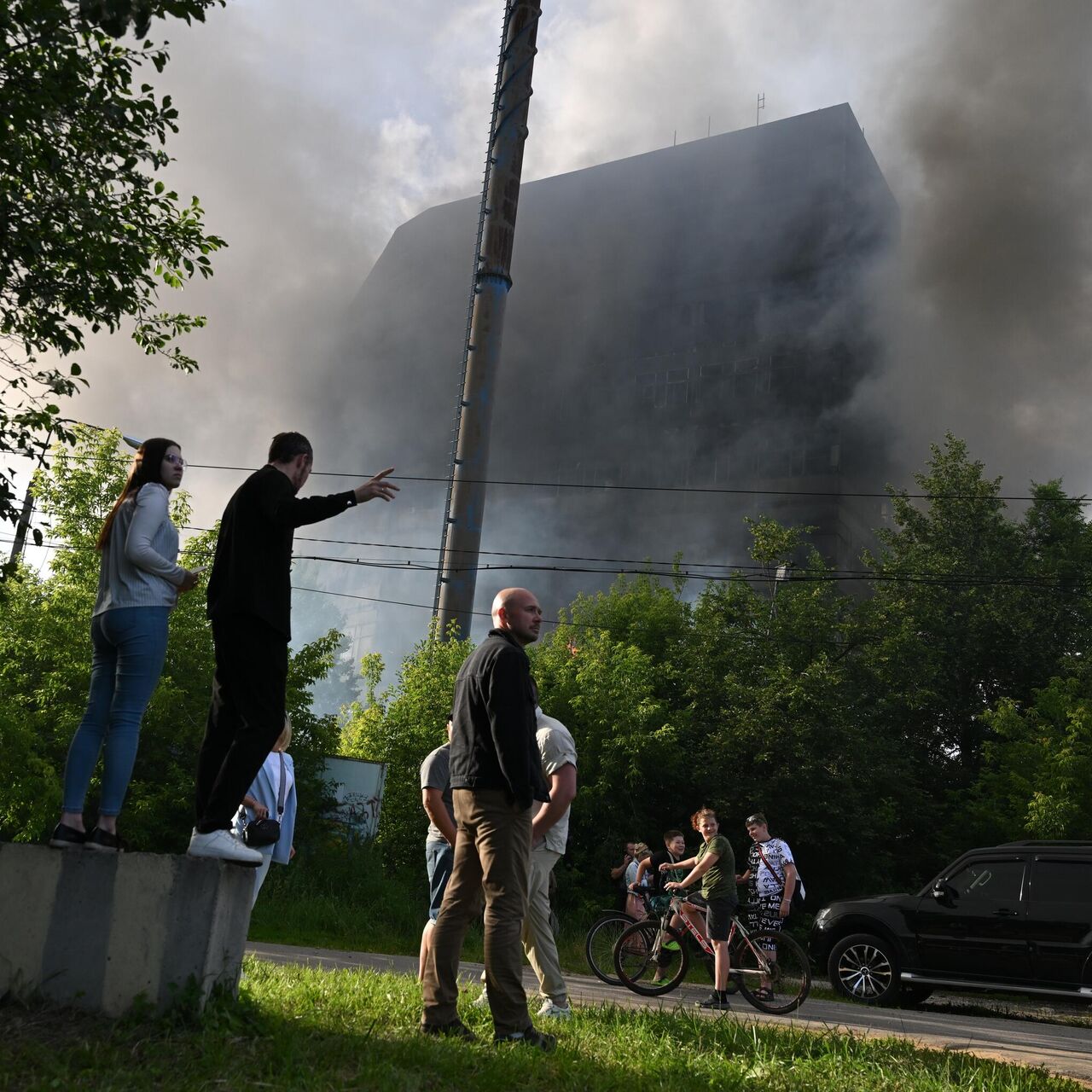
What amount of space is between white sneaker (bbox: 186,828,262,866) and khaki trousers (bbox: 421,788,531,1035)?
925 mm

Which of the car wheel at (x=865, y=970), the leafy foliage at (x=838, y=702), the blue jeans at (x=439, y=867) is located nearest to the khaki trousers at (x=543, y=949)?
the blue jeans at (x=439, y=867)

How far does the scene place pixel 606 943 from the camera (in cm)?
1074

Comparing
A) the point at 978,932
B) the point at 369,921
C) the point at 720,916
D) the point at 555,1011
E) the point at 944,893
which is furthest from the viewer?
the point at 369,921

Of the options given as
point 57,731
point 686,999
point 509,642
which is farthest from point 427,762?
point 57,731

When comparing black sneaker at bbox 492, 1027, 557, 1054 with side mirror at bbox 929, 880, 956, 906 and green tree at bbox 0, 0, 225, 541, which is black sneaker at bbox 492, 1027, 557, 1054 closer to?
green tree at bbox 0, 0, 225, 541

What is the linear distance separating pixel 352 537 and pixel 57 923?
247 ft

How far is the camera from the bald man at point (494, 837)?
4773 millimetres

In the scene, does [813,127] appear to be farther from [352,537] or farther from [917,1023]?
Answer: [917,1023]

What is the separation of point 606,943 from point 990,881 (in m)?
4.59

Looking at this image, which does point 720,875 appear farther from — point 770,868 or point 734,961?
point 770,868

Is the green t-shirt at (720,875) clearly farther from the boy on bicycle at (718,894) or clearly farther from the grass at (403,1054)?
the grass at (403,1054)

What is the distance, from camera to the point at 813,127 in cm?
6875

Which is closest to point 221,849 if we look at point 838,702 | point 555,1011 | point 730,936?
point 555,1011

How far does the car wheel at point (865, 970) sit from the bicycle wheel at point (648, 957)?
3.28 metres
